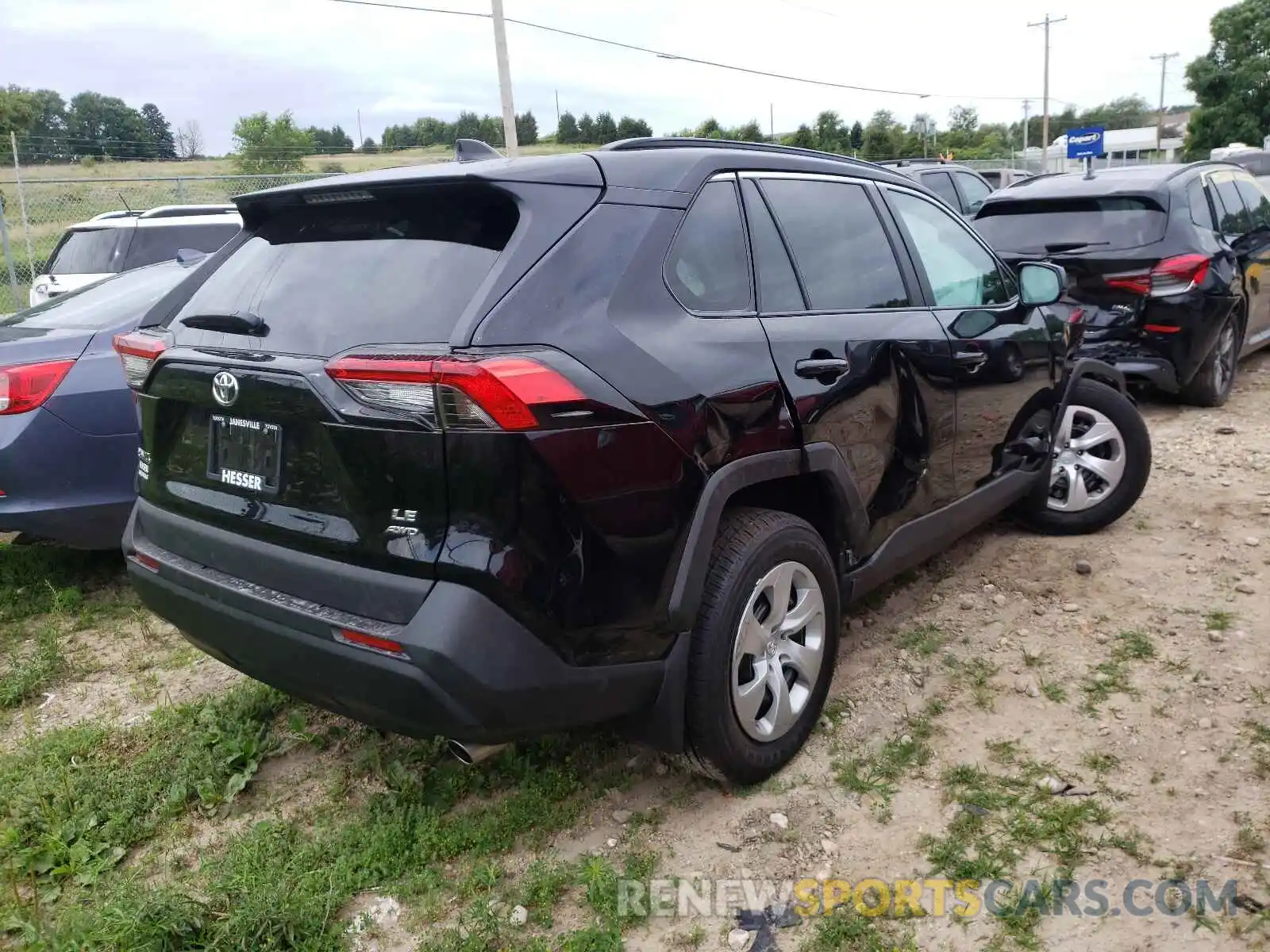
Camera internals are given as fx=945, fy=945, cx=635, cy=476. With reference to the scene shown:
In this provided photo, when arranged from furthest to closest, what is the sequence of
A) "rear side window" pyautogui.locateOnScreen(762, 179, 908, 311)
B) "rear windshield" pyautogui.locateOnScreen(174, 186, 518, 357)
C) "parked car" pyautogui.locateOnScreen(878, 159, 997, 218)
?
1. "parked car" pyautogui.locateOnScreen(878, 159, 997, 218)
2. "rear side window" pyautogui.locateOnScreen(762, 179, 908, 311)
3. "rear windshield" pyautogui.locateOnScreen(174, 186, 518, 357)

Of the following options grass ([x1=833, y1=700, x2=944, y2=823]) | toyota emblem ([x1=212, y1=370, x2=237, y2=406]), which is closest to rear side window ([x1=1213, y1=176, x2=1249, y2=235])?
grass ([x1=833, y1=700, x2=944, y2=823])

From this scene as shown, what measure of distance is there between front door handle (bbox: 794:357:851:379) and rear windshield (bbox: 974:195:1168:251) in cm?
420

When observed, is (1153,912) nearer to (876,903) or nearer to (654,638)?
(876,903)

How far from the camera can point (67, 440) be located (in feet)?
13.2

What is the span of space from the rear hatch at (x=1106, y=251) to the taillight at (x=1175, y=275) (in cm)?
1

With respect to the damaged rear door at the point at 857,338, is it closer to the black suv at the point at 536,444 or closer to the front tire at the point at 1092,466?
the black suv at the point at 536,444

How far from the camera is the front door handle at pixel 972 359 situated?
11.6 ft

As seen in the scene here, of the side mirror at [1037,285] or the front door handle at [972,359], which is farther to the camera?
the side mirror at [1037,285]

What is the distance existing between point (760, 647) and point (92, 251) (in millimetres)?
9620

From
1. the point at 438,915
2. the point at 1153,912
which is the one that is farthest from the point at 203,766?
the point at 1153,912

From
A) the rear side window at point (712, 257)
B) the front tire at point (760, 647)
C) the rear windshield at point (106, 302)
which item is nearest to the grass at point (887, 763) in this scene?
the front tire at point (760, 647)

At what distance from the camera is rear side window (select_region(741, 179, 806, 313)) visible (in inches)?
110

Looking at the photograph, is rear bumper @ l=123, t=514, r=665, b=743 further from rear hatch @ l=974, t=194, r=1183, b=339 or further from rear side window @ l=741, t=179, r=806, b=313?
rear hatch @ l=974, t=194, r=1183, b=339

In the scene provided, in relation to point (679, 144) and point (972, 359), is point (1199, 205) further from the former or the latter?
point (679, 144)
